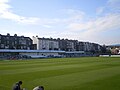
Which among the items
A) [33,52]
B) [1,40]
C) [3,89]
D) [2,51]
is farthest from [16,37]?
[3,89]

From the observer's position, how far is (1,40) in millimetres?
148000

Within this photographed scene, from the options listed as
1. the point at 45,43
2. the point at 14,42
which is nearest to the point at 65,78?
the point at 14,42

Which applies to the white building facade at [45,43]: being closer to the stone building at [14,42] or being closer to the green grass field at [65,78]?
the stone building at [14,42]

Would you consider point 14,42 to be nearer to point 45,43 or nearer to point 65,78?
point 45,43

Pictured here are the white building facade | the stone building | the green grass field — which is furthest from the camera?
the white building facade

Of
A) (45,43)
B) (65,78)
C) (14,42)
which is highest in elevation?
(45,43)

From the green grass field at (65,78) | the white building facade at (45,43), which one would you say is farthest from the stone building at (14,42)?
the green grass field at (65,78)

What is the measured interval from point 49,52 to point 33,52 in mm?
15166

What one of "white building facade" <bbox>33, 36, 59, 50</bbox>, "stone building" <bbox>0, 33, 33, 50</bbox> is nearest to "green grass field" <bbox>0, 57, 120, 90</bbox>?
"stone building" <bbox>0, 33, 33, 50</bbox>

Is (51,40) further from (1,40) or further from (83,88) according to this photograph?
(83,88)

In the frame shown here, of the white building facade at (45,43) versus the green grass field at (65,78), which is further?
the white building facade at (45,43)

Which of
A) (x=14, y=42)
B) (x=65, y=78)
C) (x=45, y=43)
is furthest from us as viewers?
(x=45, y=43)

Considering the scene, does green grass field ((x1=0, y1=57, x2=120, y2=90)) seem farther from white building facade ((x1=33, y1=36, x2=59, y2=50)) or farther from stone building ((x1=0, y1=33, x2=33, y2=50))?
white building facade ((x1=33, y1=36, x2=59, y2=50))

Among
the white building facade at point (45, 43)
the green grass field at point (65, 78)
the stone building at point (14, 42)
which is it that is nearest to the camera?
the green grass field at point (65, 78)
